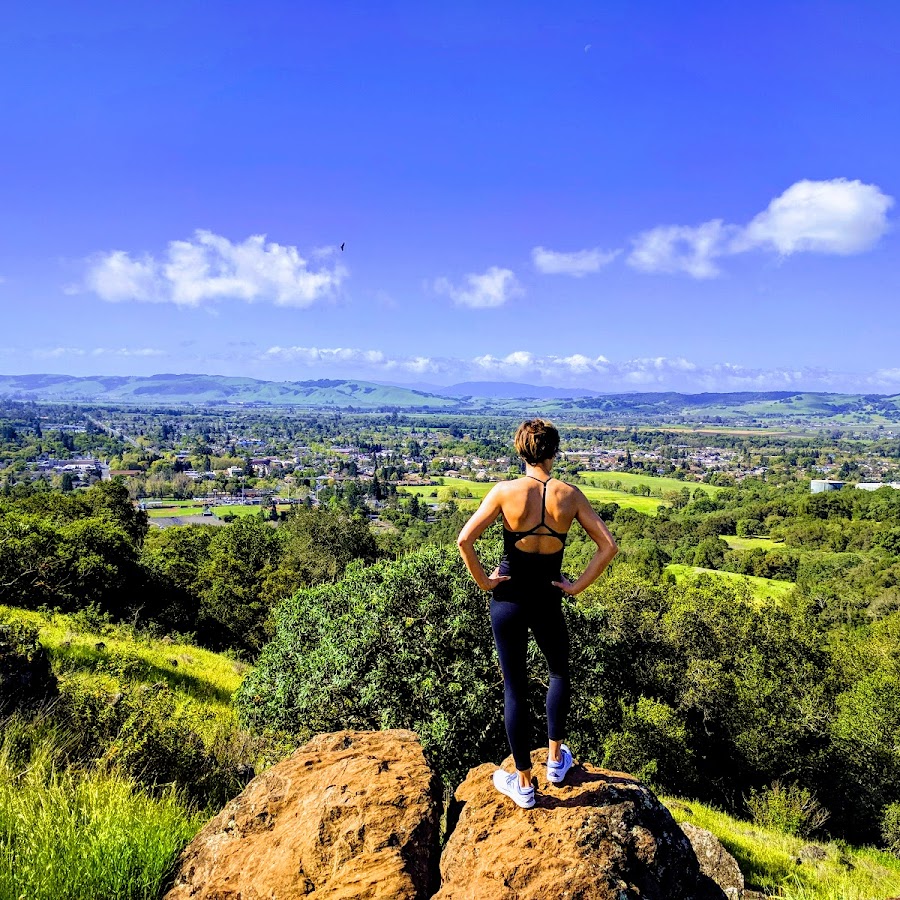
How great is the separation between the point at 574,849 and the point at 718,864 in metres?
2.83

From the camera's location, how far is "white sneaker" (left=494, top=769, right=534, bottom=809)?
4.38 m

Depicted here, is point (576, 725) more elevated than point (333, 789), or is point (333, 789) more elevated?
point (333, 789)

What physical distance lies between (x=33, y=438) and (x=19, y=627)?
667ft

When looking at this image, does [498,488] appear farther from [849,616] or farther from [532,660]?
[849,616]

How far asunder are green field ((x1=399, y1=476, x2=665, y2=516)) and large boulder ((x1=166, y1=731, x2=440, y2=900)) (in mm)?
87593

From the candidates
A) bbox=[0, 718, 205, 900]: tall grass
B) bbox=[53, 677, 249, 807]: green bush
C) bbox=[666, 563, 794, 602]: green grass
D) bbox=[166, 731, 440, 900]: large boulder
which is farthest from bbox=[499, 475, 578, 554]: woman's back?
bbox=[666, 563, 794, 602]: green grass

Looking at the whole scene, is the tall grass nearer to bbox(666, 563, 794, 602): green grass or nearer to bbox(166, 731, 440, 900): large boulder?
bbox(166, 731, 440, 900): large boulder

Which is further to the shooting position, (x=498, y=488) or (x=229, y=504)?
(x=229, y=504)

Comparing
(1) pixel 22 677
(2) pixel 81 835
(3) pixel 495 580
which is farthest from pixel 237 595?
(3) pixel 495 580

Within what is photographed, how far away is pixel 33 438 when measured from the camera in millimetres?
175375

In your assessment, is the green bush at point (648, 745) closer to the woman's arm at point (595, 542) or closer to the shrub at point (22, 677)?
the woman's arm at point (595, 542)

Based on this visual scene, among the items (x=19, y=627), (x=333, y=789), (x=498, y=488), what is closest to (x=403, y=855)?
(x=333, y=789)

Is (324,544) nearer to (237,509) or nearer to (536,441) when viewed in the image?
(536,441)

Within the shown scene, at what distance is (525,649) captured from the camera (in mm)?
4602
